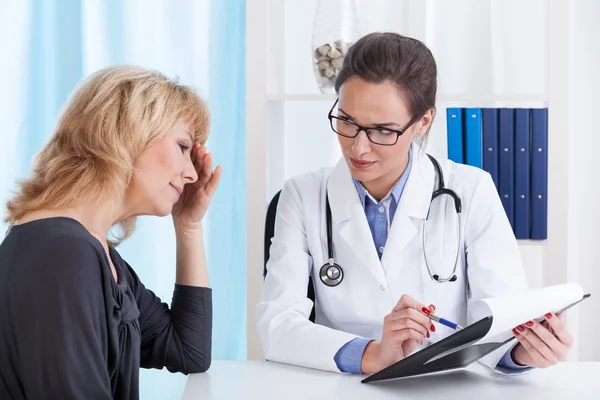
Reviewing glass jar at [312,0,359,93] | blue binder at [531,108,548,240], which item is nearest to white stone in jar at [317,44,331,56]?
glass jar at [312,0,359,93]

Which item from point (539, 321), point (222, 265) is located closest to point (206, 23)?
point (222, 265)

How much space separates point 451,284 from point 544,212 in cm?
60

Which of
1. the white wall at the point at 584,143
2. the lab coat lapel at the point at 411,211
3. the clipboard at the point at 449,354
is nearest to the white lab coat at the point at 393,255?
the lab coat lapel at the point at 411,211

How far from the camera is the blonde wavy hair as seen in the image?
4.20 ft

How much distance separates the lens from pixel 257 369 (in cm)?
147

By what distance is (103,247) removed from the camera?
1.27 metres

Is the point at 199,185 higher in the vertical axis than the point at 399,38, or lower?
lower

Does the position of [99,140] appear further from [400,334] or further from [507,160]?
[507,160]

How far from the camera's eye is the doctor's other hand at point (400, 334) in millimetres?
1368

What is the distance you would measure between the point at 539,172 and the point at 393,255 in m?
0.68

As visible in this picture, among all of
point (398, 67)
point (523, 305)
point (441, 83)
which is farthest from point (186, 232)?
point (441, 83)

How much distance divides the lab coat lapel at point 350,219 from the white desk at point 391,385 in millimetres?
338

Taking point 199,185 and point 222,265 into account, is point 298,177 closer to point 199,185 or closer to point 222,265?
point 199,185

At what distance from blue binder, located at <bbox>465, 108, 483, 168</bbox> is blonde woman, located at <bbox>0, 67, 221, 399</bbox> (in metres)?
0.87
